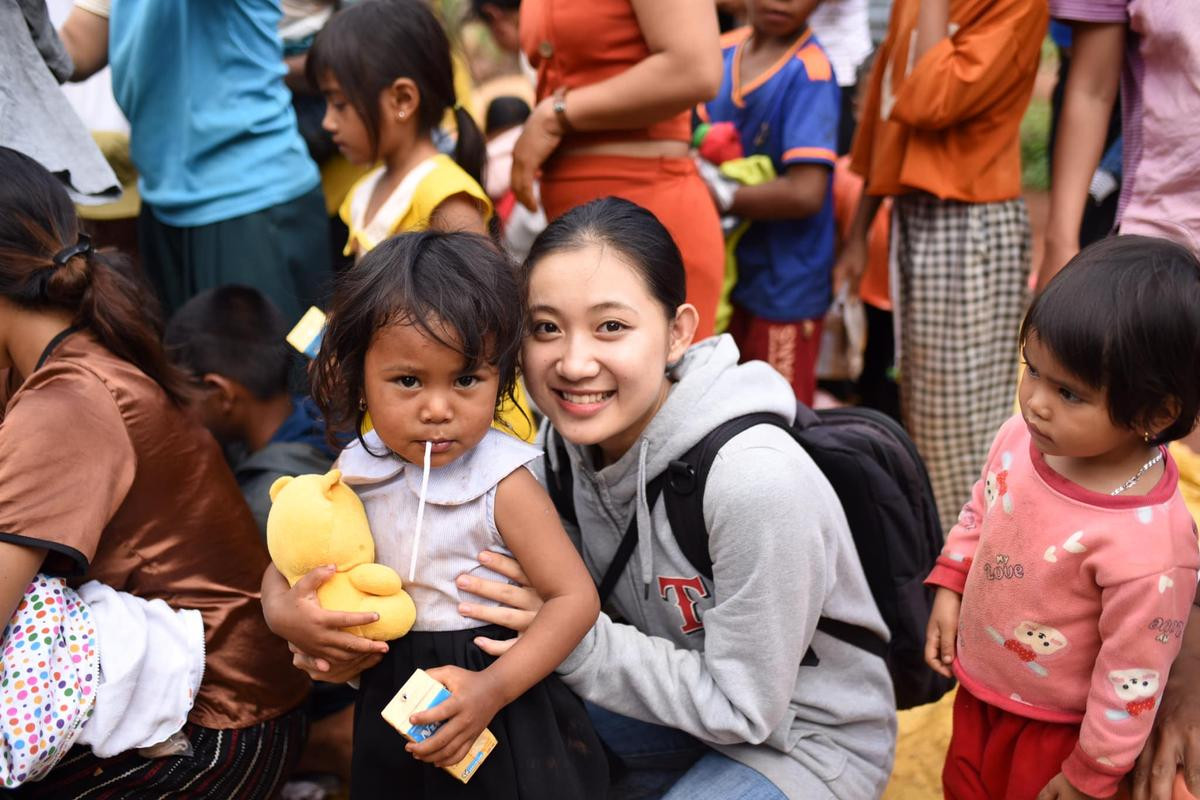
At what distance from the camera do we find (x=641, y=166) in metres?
2.71

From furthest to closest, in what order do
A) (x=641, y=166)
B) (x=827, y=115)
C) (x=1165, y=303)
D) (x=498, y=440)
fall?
1. (x=827, y=115)
2. (x=641, y=166)
3. (x=498, y=440)
4. (x=1165, y=303)

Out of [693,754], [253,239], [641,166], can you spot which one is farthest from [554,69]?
[693,754]

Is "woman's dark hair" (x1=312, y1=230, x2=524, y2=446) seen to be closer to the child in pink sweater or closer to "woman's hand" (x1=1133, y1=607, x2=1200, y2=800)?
the child in pink sweater

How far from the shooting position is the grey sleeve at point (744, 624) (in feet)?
5.90

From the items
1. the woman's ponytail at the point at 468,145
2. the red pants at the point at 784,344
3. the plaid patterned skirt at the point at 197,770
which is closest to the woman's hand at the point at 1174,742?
the plaid patterned skirt at the point at 197,770

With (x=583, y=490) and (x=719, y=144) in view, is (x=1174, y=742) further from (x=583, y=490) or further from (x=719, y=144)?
(x=719, y=144)

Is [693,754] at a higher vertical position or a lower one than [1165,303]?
lower

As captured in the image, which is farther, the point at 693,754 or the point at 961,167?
the point at 961,167

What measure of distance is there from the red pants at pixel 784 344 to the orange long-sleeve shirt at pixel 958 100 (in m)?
0.57

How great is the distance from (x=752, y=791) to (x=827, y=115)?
2.37 meters

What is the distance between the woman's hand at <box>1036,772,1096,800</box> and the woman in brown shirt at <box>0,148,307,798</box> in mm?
1479

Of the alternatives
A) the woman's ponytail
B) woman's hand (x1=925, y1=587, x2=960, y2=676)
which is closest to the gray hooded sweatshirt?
woman's hand (x1=925, y1=587, x2=960, y2=676)

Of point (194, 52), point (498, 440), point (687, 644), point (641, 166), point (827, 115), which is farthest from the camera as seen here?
point (827, 115)

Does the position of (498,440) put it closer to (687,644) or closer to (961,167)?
(687,644)
